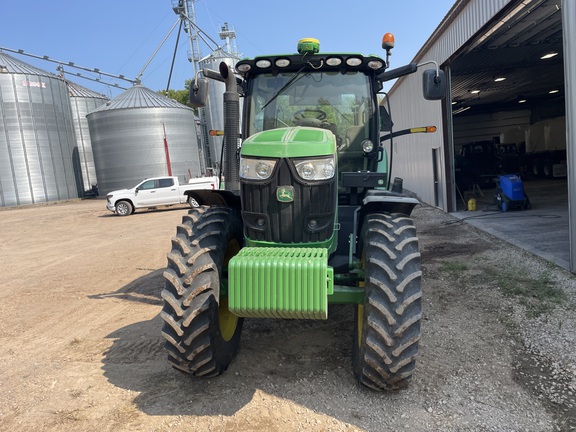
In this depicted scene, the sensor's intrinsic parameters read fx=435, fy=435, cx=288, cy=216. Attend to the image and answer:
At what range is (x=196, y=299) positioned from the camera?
3.21 metres

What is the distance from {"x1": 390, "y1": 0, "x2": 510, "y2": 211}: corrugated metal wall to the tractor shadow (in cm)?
671

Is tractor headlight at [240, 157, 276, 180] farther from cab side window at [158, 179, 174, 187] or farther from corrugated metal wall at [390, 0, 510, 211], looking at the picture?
cab side window at [158, 179, 174, 187]

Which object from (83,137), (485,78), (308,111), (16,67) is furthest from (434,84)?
(83,137)

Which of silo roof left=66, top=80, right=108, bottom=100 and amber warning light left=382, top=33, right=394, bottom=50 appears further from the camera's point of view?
silo roof left=66, top=80, right=108, bottom=100

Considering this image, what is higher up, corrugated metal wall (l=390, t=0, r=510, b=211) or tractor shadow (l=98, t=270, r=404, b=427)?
corrugated metal wall (l=390, t=0, r=510, b=211)

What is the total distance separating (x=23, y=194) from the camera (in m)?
27.2

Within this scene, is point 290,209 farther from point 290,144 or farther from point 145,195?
point 145,195

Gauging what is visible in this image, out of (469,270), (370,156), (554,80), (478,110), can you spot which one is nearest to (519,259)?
(469,270)

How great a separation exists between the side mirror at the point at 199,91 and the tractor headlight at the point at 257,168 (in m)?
1.36

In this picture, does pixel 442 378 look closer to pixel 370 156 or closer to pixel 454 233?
pixel 370 156

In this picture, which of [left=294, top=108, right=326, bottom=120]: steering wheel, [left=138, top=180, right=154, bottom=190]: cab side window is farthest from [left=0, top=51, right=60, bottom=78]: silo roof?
[left=294, top=108, right=326, bottom=120]: steering wheel

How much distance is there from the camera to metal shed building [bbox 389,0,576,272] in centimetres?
728

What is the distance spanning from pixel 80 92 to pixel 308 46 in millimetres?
36143

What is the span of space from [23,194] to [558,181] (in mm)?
29375
